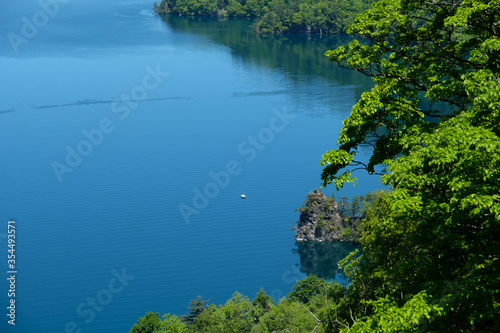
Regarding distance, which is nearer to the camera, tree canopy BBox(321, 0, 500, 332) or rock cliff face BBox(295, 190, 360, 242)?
tree canopy BBox(321, 0, 500, 332)

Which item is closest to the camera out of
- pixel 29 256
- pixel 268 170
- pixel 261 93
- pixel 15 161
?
pixel 29 256

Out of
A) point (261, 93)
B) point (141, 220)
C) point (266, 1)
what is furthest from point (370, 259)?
point (266, 1)

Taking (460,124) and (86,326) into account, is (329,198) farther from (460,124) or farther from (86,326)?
(460,124)

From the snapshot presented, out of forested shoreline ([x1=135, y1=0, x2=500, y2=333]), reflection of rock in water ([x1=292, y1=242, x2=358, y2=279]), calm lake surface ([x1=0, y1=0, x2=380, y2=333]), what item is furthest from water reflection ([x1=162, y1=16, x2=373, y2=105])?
forested shoreline ([x1=135, y1=0, x2=500, y2=333])

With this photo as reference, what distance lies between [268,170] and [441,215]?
4859 centimetres

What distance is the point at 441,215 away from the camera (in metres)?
11.7

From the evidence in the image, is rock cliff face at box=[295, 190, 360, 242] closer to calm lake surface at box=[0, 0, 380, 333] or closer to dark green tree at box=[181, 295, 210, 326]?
calm lake surface at box=[0, 0, 380, 333]

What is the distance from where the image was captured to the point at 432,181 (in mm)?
11664

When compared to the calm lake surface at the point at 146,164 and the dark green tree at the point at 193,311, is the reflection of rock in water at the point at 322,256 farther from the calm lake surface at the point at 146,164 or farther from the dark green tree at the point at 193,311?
the dark green tree at the point at 193,311

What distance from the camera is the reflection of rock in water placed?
49441 millimetres

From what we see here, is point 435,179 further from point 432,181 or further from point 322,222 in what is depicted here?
point 322,222

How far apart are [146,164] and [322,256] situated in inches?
873

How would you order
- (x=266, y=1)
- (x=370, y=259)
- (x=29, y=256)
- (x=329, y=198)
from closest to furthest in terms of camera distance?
(x=370, y=259)
(x=29, y=256)
(x=329, y=198)
(x=266, y=1)

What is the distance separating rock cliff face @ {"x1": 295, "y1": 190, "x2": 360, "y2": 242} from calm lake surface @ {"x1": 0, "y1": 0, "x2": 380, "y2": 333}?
1.64 m
